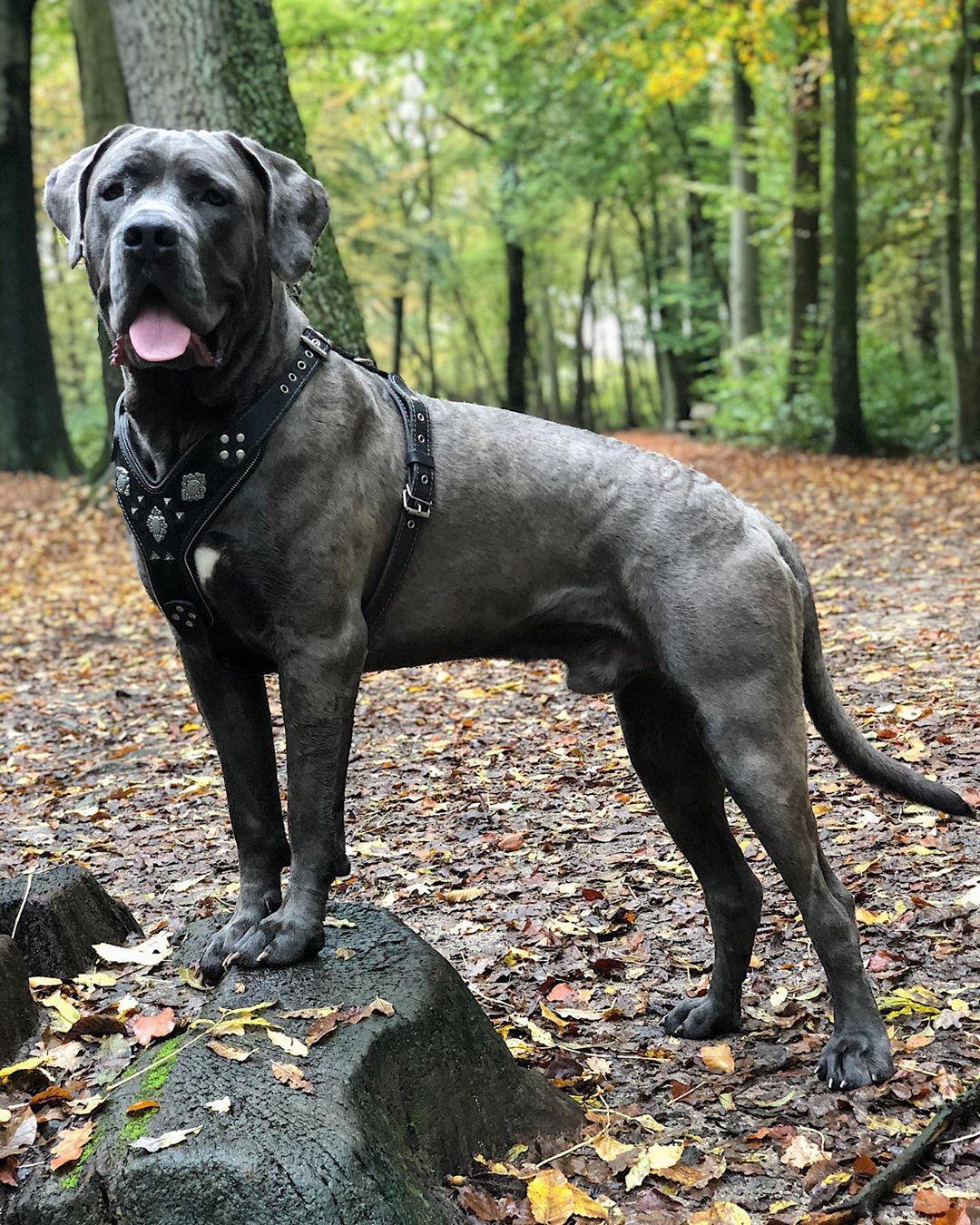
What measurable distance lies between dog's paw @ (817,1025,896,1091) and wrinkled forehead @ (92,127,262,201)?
2.90 meters

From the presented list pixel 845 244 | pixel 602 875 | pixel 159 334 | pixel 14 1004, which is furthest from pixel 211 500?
pixel 845 244

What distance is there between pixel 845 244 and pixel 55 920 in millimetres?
16306

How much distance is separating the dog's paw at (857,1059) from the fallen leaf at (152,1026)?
6.14 ft

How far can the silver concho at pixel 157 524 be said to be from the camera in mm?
Result: 3217

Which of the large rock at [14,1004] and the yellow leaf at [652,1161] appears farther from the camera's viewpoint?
the large rock at [14,1004]

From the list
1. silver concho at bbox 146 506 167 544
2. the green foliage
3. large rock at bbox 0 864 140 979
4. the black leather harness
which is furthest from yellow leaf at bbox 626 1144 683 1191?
the green foliage

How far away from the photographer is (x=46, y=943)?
3.82 meters

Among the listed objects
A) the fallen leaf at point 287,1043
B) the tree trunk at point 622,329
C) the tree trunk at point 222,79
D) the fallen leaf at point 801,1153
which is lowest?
the tree trunk at point 622,329

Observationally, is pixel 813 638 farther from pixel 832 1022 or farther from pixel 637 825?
pixel 637 825

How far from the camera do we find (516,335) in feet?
91.5

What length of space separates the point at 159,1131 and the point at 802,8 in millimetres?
19649

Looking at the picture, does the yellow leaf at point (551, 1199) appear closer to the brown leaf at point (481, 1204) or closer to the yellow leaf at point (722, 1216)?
the brown leaf at point (481, 1204)

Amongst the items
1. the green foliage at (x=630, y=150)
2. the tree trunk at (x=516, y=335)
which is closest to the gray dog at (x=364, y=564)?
the green foliage at (x=630, y=150)

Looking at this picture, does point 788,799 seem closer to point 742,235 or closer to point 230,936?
point 230,936
